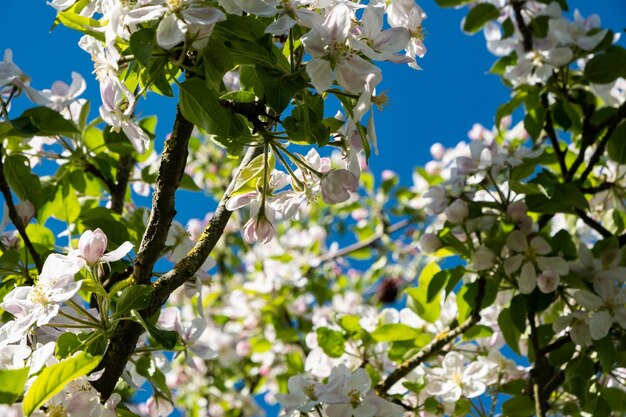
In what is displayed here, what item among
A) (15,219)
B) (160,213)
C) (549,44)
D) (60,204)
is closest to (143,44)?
(160,213)

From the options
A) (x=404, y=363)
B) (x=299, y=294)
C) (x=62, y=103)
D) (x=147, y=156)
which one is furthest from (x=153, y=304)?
(x=299, y=294)

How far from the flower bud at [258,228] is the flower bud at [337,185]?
0.12 m

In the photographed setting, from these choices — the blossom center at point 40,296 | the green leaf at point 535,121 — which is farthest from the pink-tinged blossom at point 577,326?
the blossom center at point 40,296

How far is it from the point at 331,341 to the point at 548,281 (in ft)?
1.88

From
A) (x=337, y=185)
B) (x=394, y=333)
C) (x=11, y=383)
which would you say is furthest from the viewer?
(x=394, y=333)

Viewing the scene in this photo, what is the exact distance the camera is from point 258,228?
120 centimetres

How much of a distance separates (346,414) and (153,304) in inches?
18.2

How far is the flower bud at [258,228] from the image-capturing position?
1.20 m

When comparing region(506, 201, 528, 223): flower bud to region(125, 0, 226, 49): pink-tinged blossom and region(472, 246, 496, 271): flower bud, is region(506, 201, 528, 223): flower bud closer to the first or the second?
region(472, 246, 496, 271): flower bud

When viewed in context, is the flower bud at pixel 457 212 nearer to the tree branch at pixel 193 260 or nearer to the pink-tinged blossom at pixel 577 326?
the pink-tinged blossom at pixel 577 326

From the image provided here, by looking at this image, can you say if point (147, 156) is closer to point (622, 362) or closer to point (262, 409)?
point (622, 362)

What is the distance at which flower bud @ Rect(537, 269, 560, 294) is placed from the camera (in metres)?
1.63

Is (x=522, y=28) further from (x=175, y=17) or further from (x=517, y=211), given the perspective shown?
(x=175, y=17)

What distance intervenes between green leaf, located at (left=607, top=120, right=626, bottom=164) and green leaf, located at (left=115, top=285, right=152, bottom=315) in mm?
1360
